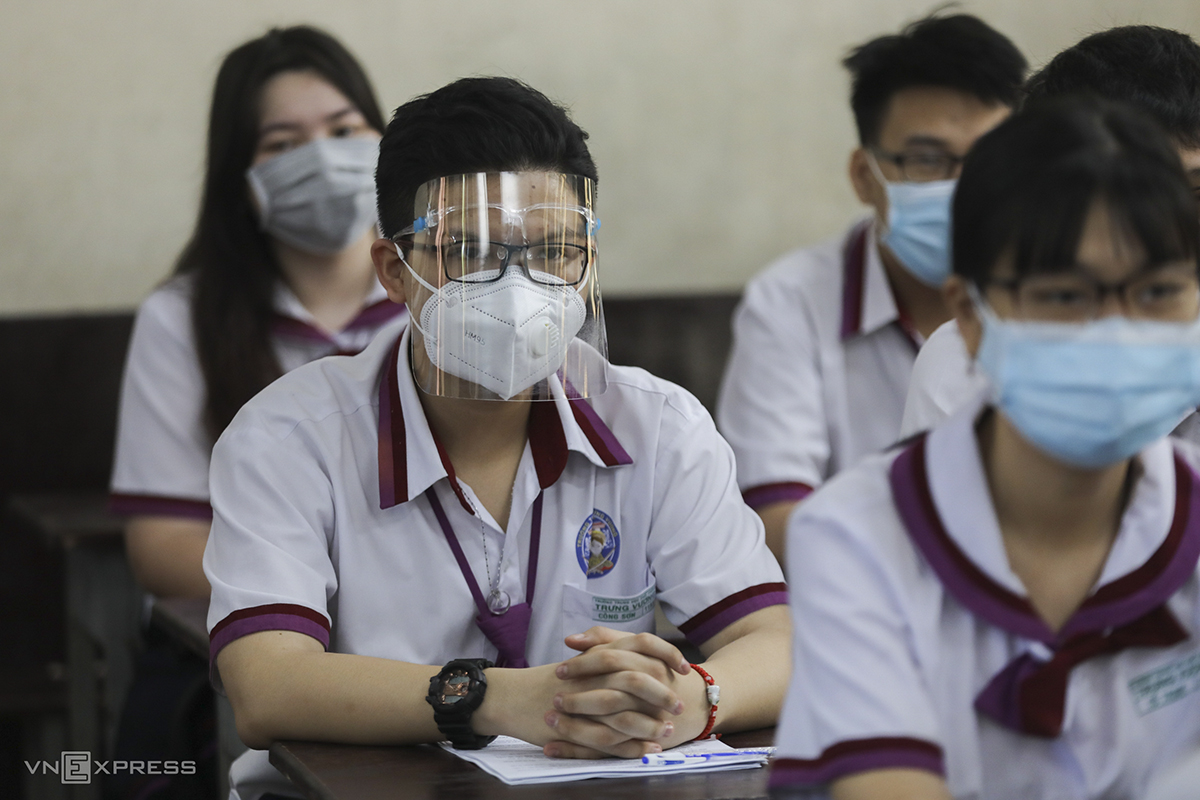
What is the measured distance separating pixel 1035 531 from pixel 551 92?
7.58 feet

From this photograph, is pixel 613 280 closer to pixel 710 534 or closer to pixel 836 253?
pixel 836 253

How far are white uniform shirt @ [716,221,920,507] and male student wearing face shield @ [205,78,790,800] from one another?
80 centimetres

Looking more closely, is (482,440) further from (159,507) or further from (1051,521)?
(159,507)

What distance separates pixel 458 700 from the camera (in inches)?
52.5

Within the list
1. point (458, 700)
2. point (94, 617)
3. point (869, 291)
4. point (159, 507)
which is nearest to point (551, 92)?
point (869, 291)

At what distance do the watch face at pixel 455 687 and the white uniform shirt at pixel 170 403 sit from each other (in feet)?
3.98

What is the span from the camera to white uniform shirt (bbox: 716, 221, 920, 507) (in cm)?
246

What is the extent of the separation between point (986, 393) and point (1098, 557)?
0.16m

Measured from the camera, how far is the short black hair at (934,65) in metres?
2.30

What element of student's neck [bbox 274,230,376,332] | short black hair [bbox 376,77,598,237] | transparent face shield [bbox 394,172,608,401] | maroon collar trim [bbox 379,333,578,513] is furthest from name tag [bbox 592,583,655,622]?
student's neck [bbox 274,230,376,332]

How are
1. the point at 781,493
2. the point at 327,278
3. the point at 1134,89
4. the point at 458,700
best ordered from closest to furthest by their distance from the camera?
1. the point at 458,700
2. the point at 1134,89
3. the point at 781,493
4. the point at 327,278

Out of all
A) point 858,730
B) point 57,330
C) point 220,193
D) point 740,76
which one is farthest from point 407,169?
point 740,76

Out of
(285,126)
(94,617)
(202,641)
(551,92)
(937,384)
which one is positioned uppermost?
(551,92)

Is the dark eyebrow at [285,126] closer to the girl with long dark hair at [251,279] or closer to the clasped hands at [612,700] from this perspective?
the girl with long dark hair at [251,279]
